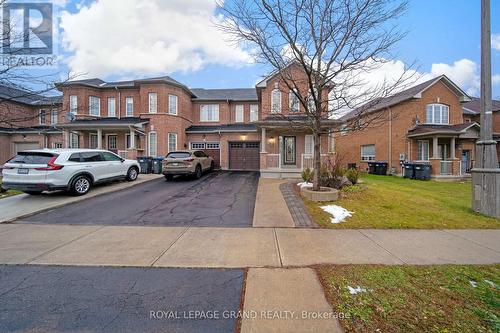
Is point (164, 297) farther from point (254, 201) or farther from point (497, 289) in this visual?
point (254, 201)

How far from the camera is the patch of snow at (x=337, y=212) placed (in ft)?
20.0

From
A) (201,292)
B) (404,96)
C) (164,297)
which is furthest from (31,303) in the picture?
(404,96)

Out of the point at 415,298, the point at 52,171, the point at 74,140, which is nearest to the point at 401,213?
the point at 415,298

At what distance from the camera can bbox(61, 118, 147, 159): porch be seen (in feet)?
57.6

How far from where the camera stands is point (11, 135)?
893 inches

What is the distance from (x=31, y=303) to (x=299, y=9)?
916cm

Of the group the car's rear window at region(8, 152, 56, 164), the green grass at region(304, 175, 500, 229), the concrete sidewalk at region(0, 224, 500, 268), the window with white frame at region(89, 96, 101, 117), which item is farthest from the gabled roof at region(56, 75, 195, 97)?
the green grass at region(304, 175, 500, 229)

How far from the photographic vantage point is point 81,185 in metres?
8.91

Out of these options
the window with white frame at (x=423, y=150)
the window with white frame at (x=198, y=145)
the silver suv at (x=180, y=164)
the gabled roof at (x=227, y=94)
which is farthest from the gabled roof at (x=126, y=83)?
the window with white frame at (x=423, y=150)

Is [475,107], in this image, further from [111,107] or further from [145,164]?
[111,107]

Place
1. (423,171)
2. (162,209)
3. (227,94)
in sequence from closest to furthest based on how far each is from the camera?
(162,209) → (423,171) → (227,94)

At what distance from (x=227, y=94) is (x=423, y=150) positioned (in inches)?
707

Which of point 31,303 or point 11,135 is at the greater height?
point 11,135

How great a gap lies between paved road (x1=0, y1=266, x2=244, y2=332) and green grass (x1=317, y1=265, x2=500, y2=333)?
1318mm
